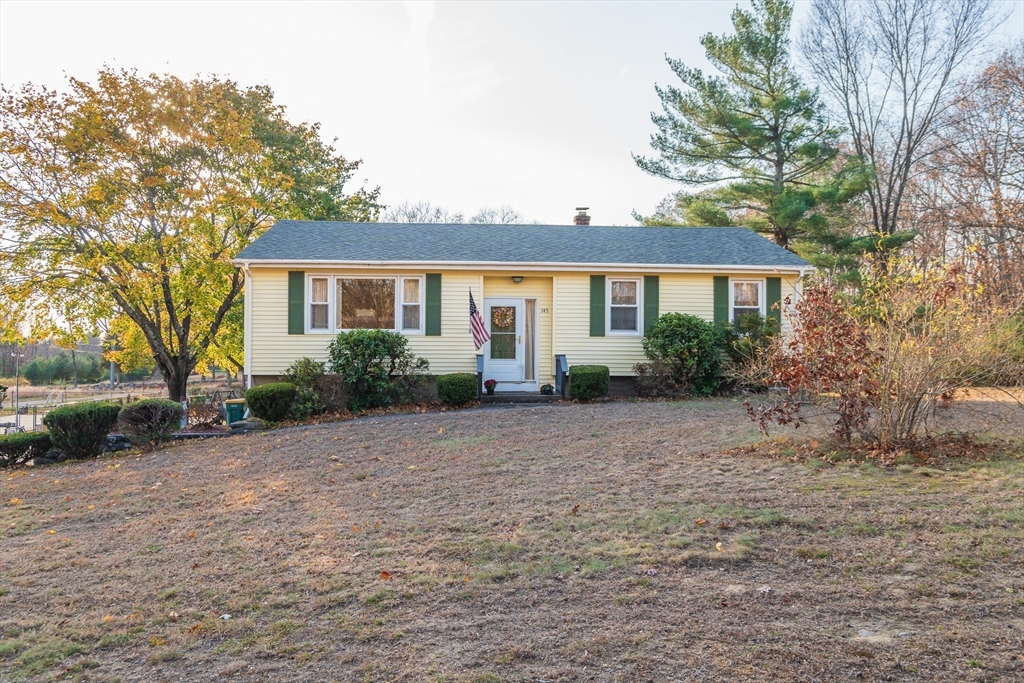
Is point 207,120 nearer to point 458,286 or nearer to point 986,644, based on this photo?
point 458,286

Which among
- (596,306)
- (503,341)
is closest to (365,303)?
(503,341)

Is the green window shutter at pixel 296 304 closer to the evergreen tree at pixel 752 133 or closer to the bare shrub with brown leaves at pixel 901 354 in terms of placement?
the bare shrub with brown leaves at pixel 901 354

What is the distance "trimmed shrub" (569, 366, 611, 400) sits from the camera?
13.4m

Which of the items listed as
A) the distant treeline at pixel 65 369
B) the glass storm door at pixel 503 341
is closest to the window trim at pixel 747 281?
the glass storm door at pixel 503 341

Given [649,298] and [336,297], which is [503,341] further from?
[336,297]

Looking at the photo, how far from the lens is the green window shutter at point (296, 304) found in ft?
46.5

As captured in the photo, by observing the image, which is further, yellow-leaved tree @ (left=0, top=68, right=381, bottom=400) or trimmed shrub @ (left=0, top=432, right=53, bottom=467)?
yellow-leaved tree @ (left=0, top=68, right=381, bottom=400)

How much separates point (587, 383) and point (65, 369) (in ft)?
124

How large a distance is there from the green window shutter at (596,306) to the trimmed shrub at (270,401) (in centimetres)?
661

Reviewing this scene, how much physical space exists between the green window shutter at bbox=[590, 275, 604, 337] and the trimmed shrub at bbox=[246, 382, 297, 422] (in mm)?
6611

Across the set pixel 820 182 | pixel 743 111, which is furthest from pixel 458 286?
pixel 820 182

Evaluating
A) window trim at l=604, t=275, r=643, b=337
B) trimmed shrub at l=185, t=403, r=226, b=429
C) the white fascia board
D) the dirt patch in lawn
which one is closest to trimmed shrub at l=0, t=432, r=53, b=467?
trimmed shrub at l=185, t=403, r=226, b=429

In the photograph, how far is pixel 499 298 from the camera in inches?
588

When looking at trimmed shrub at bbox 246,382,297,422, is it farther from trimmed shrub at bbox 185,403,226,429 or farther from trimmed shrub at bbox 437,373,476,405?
trimmed shrub at bbox 437,373,476,405
